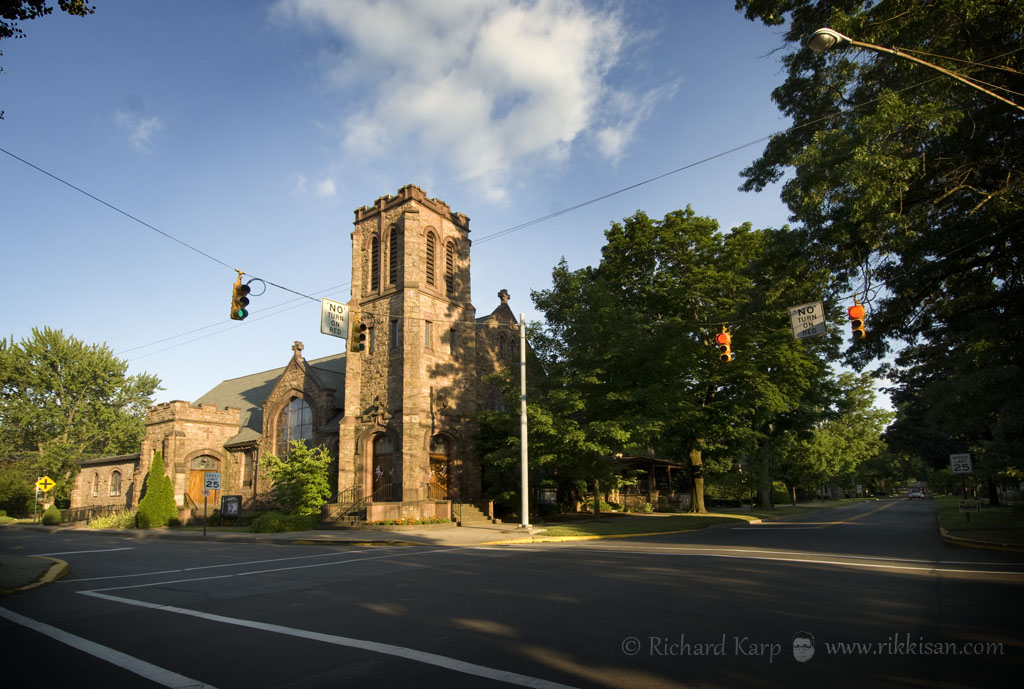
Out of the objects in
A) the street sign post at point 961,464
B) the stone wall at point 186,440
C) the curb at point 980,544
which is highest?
the stone wall at point 186,440

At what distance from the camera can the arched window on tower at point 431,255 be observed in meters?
32.2

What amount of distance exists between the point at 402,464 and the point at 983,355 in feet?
76.2

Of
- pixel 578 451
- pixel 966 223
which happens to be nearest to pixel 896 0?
pixel 966 223

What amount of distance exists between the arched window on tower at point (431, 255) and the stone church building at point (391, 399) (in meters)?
0.08

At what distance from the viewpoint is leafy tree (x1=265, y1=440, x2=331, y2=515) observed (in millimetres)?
27391

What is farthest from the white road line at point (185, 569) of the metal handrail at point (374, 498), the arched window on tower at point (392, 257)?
the arched window on tower at point (392, 257)

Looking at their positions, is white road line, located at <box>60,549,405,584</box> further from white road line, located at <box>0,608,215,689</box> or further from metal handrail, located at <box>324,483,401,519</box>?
metal handrail, located at <box>324,483,401,519</box>

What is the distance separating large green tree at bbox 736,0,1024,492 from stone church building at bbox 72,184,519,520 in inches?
666

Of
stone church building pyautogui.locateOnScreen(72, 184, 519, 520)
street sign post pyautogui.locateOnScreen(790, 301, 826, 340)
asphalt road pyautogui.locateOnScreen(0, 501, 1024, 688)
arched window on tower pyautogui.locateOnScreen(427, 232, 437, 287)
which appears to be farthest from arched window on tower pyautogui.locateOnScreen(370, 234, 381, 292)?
street sign post pyautogui.locateOnScreen(790, 301, 826, 340)

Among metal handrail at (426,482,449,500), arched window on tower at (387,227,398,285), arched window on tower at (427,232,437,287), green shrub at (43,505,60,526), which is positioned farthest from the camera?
green shrub at (43,505,60,526)

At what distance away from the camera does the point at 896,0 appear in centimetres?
1170

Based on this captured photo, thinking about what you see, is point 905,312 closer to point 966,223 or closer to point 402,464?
point 966,223

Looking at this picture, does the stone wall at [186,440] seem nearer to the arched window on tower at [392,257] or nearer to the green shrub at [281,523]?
the green shrub at [281,523]

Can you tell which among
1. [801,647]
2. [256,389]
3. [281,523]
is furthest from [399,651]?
[256,389]
